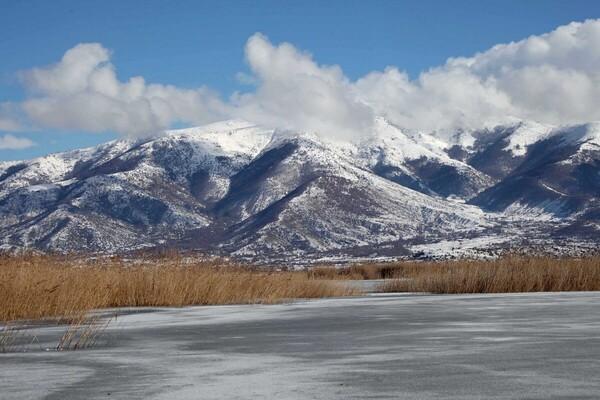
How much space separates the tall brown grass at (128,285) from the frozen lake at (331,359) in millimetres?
2040

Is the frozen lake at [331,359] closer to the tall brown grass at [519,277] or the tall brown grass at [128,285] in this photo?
the tall brown grass at [128,285]

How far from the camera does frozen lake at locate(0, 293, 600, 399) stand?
716 cm

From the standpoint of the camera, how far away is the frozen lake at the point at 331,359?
282 inches

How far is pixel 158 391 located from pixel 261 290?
13.6m

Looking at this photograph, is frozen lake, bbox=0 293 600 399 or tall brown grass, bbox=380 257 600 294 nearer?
frozen lake, bbox=0 293 600 399

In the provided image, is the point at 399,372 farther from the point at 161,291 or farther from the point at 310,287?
the point at 310,287

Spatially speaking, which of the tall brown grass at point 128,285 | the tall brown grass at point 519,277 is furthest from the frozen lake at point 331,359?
the tall brown grass at point 519,277

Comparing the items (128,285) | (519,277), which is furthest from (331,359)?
(519,277)

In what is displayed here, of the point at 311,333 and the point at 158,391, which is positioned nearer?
the point at 158,391

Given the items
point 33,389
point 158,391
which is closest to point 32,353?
point 33,389

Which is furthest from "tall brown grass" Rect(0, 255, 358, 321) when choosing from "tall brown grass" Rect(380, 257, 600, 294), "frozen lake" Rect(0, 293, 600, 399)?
"tall brown grass" Rect(380, 257, 600, 294)

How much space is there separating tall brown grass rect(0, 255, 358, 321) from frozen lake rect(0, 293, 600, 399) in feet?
6.69

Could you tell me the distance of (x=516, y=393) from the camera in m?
6.84

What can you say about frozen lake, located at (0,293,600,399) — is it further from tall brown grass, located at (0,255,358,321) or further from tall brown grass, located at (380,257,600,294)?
tall brown grass, located at (380,257,600,294)
